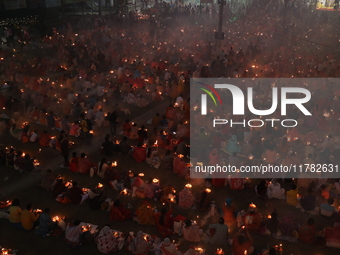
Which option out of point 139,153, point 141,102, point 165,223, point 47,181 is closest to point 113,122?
point 139,153

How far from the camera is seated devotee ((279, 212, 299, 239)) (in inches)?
315

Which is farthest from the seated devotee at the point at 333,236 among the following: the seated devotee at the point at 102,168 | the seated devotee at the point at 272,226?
the seated devotee at the point at 102,168

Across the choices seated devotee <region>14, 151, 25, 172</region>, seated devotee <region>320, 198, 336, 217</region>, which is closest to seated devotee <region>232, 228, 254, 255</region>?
seated devotee <region>320, 198, 336, 217</region>

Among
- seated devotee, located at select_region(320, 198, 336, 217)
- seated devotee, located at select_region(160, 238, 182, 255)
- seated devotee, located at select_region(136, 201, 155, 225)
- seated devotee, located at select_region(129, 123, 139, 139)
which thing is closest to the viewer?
seated devotee, located at select_region(160, 238, 182, 255)

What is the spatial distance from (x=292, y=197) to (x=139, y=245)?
4657 mm

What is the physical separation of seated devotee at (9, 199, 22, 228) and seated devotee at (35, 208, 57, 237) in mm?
591

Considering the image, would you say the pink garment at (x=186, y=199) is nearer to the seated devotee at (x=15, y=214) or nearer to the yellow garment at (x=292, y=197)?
the yellow garment at (x=292, y=197)

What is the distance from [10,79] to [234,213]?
15255 millimetres

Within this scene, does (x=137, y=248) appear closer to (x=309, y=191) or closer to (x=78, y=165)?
(x=78, y=165)

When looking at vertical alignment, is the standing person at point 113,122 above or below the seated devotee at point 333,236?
above

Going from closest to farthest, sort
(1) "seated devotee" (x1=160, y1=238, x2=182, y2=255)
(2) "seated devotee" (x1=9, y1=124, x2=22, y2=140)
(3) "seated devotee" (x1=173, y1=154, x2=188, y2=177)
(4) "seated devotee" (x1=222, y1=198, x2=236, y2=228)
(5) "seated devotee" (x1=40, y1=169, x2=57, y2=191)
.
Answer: (1) "seated devotee" (x1=160, y1=238, x2=182, y2=255) < (4) "seated devotee" (x1=222, y1=198, x2=236, y2=228) < (5) "seated devotee" (x1=40, y1=169, x2=57, y2=191) < (3) "seated devotee" (x1=173, y1=154, x2=188, y2=177) < (2) "seated devotee" (x1=9, y1=124, x2=22, y2=140)

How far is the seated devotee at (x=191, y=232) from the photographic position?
311 inches

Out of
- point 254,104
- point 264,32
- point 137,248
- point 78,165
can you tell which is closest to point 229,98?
point 254,104

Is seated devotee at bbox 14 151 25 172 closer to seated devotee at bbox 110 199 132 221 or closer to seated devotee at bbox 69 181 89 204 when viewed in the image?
seated devotee at bbox 69 181 89 204
